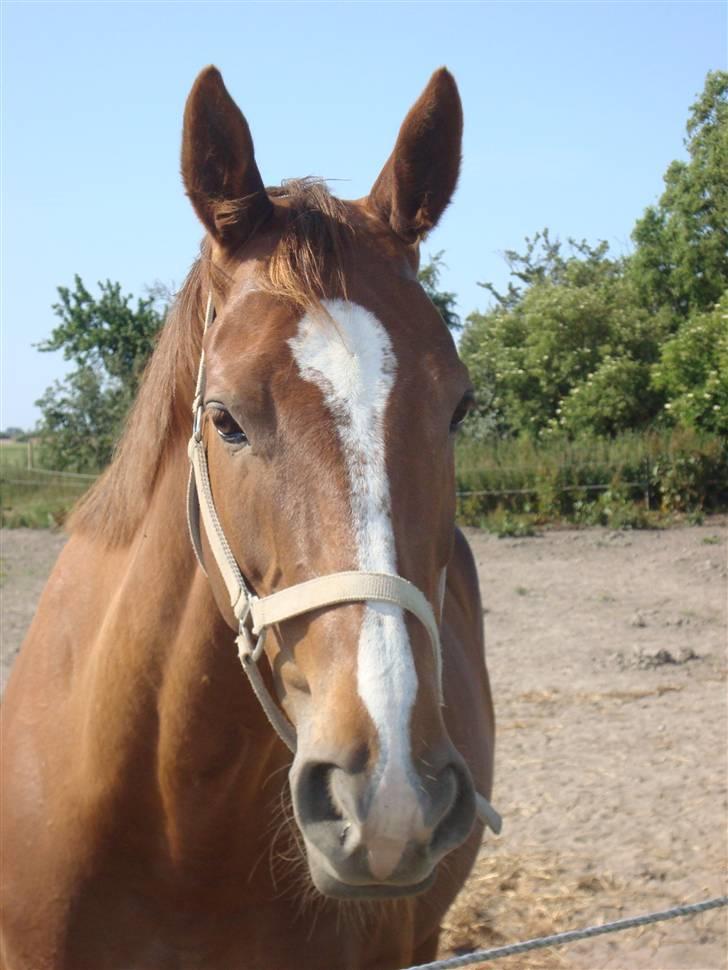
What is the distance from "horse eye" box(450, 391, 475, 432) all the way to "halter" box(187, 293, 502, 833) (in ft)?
1.36

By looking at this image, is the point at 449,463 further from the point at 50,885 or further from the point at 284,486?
the point at 50,885

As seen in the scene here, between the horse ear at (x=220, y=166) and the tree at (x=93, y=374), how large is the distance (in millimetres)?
17079

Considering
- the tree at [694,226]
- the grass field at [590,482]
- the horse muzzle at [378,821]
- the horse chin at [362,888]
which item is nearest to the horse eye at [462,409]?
the horse muzzle at [378,821]

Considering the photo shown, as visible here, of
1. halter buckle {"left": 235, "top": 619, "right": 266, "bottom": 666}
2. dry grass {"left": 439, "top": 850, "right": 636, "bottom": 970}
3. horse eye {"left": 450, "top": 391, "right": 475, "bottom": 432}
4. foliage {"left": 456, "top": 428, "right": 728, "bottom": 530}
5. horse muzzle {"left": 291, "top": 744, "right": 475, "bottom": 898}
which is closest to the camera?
horse muzzle {"left": 291, "top": 744, "right": 475, "bottom": 898}

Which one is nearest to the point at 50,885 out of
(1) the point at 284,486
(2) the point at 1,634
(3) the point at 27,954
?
(3) the point at 27,954

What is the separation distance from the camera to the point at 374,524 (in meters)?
1.63

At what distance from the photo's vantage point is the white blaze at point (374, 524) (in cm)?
147

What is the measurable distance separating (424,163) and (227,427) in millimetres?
780

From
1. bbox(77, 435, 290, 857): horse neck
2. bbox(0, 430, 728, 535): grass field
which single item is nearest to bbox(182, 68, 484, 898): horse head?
bbox(77, 435, 290, 857): horse neck

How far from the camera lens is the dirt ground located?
3936 mm

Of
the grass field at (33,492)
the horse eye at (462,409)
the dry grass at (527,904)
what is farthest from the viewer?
the grass field at (33,492)

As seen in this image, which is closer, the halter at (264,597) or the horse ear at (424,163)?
the halter at (264,597)

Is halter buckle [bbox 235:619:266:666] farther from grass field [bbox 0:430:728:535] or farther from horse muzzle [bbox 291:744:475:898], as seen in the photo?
grass field [bbox 0:430:728:535]

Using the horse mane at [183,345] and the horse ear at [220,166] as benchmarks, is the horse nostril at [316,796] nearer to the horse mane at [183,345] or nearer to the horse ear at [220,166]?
the horse mane at [183,345]
